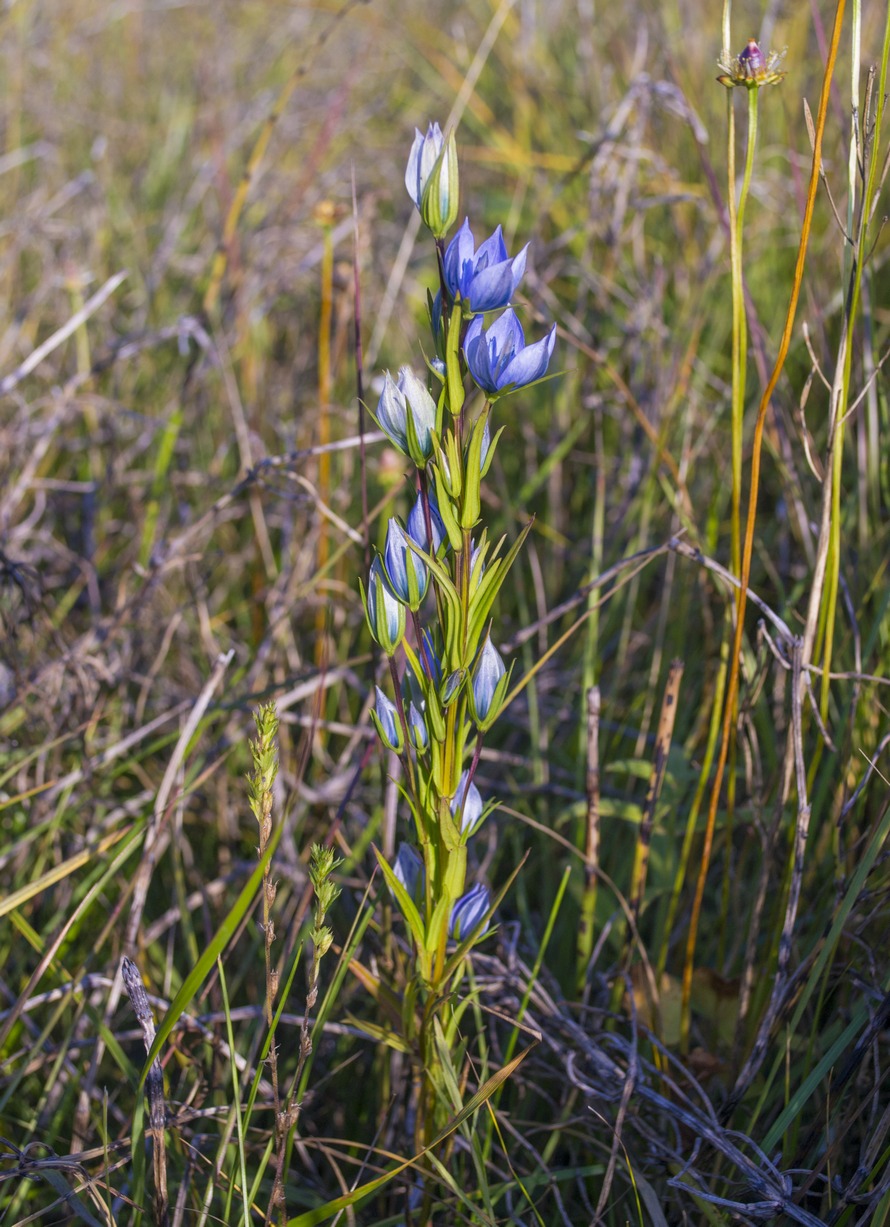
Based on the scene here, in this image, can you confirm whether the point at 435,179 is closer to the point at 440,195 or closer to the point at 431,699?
the point at 440,195

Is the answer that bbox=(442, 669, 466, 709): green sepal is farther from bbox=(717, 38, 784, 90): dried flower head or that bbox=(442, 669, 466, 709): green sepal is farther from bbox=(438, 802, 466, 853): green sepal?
bbox=(717, 38, 784, 90): dried flower head

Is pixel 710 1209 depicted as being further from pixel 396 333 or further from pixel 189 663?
pixel 396 333

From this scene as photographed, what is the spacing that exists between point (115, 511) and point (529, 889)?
1.30m

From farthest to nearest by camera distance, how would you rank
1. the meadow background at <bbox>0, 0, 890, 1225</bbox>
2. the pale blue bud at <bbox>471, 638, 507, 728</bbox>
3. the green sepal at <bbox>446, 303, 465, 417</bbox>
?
the meadow background at <bbox>0, 0, 890, 1225</bbox> < the pale blue bud at <bbox>471, 638, 507, 728</bbox> < the green sepal at <bbox>446, 303, 465, 417</bbox>

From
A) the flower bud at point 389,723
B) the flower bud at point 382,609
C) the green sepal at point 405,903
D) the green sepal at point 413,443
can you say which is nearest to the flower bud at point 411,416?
the green sepal at point 413,443

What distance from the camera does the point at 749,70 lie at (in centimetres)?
84

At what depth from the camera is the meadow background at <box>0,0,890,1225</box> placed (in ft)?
3.50

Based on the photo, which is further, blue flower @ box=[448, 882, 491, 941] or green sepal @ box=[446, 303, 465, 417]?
blue flower @ box=[448, 882, 491, 941]

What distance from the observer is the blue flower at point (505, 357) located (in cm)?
76

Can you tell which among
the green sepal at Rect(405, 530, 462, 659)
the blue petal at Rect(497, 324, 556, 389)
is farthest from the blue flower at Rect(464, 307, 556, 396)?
the green sepal at Rect(405, 530, 462, 659)

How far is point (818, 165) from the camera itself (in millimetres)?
897

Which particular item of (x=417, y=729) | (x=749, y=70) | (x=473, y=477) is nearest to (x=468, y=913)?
(x=417, y=729)

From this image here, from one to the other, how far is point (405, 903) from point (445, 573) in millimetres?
283

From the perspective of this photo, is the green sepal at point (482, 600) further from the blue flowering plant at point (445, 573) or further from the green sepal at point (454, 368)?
the green sepal at point (454, 368)
